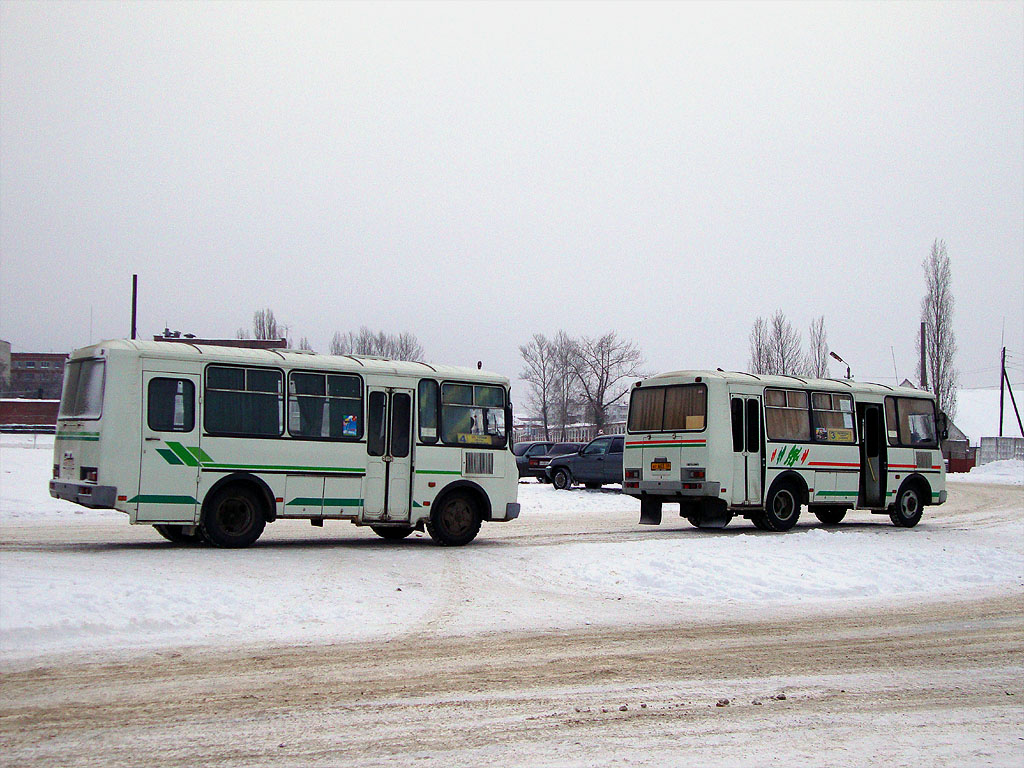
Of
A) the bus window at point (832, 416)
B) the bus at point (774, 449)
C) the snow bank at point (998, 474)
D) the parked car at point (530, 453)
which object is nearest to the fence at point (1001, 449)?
the snow bank at point (998, 474)

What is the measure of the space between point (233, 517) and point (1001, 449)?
208 ft

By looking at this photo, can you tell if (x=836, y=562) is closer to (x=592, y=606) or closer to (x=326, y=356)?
(x=592, y=606)

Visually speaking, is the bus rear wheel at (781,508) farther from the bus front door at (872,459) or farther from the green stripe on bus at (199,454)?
the green stripe on bus at (199,454)

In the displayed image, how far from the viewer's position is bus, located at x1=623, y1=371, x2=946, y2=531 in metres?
19.5

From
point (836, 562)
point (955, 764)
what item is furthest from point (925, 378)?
point (955, 764)

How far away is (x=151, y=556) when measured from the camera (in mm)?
12758

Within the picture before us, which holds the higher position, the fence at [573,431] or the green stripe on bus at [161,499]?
the fence at [573,431]

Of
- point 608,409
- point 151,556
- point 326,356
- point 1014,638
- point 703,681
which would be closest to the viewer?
point 703,681

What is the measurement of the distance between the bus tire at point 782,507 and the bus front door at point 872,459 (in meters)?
2.39

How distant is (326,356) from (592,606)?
638 centimetres

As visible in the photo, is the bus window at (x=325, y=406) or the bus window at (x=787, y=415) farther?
the bus window at (x=787, y=415)

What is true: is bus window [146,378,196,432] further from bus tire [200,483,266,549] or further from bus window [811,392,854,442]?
bus window [811,392,854,442]

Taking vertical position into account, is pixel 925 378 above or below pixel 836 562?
above

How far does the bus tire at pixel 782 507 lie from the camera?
20.1 m
